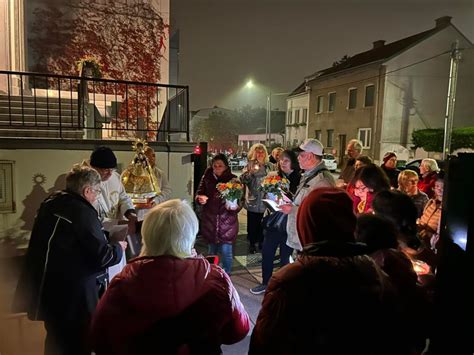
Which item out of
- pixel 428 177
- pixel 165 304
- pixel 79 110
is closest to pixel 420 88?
pixel 428 177

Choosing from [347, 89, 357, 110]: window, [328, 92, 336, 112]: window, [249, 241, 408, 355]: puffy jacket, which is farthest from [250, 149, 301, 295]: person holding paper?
[328, 92, 336, 112]: window

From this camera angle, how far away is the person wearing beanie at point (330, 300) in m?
1.61

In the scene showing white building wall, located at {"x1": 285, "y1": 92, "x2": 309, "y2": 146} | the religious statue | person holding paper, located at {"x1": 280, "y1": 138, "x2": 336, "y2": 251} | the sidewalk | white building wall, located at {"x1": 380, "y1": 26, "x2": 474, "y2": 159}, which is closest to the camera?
the sidewalk

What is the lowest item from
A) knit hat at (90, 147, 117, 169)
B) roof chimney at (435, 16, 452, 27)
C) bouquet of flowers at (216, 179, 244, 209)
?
bouquet of flowers at (216, 179, 244, 209)

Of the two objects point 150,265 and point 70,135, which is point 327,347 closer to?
point 150,265

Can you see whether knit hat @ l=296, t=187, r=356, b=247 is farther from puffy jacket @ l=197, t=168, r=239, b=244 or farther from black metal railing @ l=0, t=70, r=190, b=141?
black metal railing @ l=0, t=70, r=190, b=141

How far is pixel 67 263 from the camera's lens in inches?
98.2

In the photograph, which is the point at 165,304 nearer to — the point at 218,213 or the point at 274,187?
the point at 274,187

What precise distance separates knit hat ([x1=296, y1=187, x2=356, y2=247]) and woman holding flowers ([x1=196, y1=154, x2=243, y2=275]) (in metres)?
3.07

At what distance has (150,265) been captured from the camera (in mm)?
1765

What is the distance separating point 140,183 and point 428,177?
15.4 feet

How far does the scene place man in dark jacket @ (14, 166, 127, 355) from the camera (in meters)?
2.45

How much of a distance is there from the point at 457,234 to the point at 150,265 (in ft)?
5.51

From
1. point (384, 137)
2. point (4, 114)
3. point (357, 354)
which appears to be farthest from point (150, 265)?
point (384, 137)
